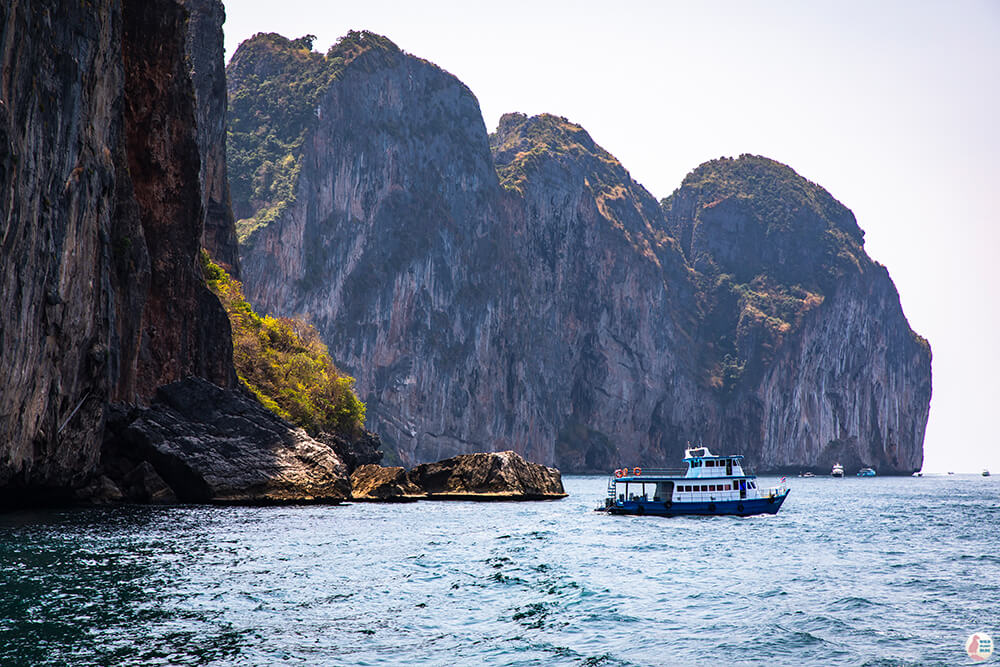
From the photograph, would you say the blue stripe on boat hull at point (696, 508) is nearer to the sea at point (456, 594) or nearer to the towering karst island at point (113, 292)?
the sea at point (456, 594)

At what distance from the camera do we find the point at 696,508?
60562 mm

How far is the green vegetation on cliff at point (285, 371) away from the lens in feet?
236

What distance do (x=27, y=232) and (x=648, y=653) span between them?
26052mm

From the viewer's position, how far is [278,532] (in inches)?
1486

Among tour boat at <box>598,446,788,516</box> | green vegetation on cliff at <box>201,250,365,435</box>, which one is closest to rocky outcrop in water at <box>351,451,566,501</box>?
green vegetation on cliff at <box>201,250,365,435</box>

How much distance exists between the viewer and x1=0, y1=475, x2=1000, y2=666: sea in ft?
60.9

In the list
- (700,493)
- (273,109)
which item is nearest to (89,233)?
(700,493)

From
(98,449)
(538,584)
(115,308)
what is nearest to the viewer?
(538,584)

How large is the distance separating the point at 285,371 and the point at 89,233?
35.4 metres

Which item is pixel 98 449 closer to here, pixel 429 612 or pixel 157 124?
pixel 157 124

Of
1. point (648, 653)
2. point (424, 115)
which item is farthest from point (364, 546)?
point (424, 115)

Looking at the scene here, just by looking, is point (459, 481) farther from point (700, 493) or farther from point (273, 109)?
point (273, 109)

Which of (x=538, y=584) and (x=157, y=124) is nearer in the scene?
(x=538, y=584)

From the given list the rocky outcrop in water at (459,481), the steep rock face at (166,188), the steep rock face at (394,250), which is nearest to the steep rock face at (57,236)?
the steep rock face at (166,188)
